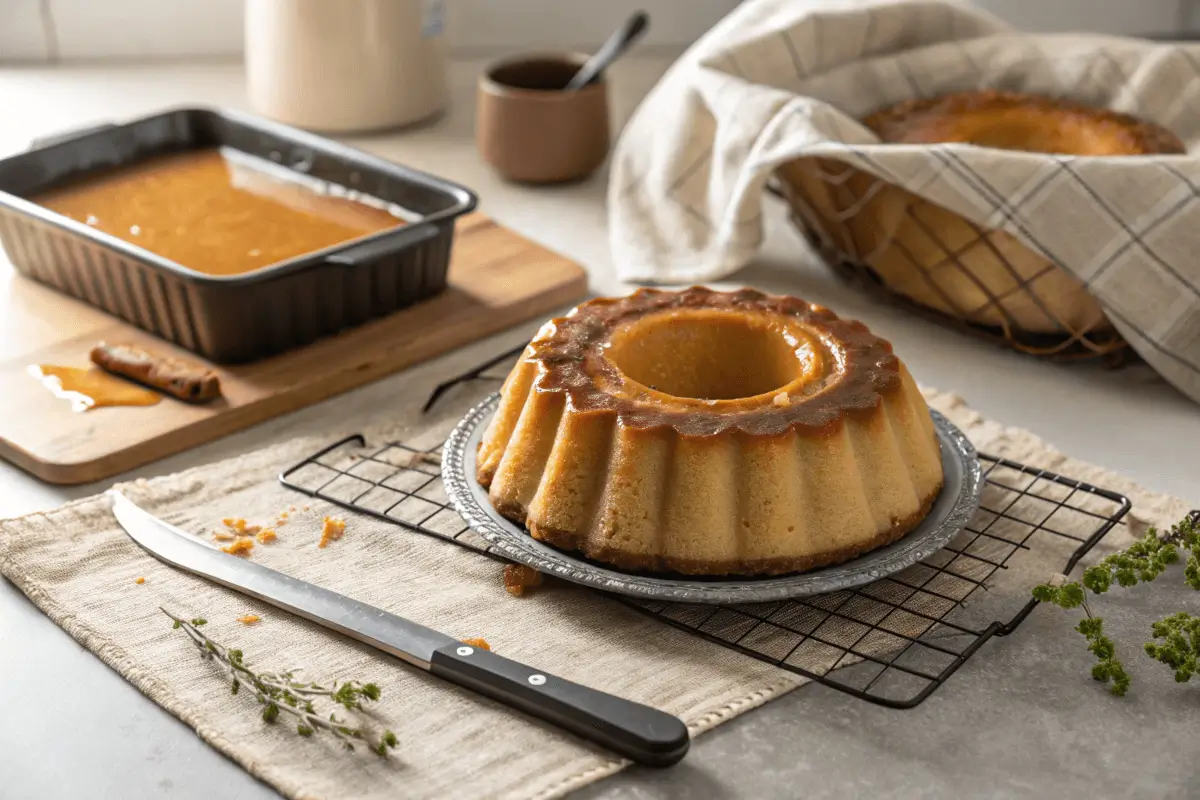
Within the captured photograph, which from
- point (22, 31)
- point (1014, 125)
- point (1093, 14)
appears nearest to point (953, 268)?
point (1014, 125)

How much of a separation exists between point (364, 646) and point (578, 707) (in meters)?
0.22

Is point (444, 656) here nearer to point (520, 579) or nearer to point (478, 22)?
point (520, 579)

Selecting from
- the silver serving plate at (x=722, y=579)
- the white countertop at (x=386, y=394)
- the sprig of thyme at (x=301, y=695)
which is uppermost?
the silver serving plate at (x=722, y=579)

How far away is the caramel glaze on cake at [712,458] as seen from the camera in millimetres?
1204

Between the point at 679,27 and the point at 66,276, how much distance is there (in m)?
1.51

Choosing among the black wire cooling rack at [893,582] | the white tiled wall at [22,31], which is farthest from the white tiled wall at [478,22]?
the black wire cooling rack at [893,582]

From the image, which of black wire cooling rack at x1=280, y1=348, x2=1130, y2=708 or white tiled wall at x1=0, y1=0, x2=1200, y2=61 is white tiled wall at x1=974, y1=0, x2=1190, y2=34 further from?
black wire cooling rack at x1=280, y1=348, x2=1130, y2=708

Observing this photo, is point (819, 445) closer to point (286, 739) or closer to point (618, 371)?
point (618, 371)

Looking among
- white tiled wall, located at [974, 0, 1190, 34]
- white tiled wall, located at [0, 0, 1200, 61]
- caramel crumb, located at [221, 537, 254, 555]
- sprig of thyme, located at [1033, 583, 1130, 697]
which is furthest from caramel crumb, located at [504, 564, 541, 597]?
white tiled wall, located at [974, 0, 1190, 34]

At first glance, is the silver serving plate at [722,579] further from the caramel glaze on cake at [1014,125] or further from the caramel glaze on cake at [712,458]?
the caramel glaze on cake at [1014,125]

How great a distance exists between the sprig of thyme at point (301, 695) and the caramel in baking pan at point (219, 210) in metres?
Result: 0.69

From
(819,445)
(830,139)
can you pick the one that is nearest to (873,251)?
(830,139)

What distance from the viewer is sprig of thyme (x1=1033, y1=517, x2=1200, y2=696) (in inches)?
44.3

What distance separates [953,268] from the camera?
1735mm
